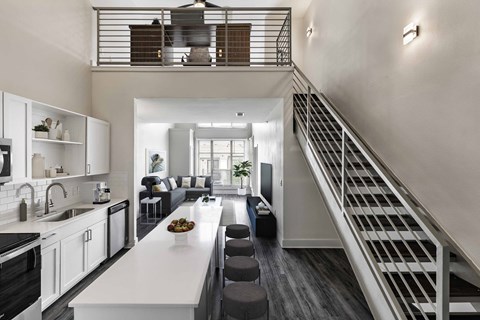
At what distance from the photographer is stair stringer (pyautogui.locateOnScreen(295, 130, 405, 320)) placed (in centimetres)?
173

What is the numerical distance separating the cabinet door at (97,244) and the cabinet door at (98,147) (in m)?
0.83

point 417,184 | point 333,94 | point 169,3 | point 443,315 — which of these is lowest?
point 443,315

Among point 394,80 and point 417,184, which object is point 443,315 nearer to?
point 417,184

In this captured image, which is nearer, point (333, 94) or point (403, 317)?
point (403, 317)

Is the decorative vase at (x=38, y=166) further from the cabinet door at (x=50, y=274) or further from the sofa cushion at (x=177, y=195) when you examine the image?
the sofa cushion at (x=177, y=195)

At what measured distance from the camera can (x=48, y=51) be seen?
336cm

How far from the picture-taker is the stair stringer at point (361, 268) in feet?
5.66

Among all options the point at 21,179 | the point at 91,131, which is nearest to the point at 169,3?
the point at 91,131

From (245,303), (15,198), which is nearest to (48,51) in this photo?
(15,198)

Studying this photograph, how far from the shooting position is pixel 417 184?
8.31ft

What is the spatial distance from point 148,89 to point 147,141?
404 centimetres

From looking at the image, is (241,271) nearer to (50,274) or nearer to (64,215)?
(50,274)

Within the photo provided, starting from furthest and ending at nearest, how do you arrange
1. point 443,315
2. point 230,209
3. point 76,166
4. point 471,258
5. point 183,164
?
1. point 183,164
2. point 230,209
3. point 76,166
4. point 471,258
5. point 443,315

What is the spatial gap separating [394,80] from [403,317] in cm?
244
